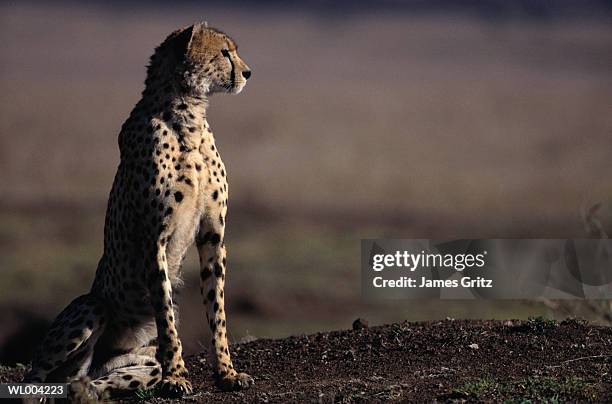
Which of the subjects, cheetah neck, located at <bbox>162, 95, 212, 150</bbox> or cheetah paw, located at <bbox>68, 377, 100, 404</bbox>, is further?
cheetah neck, located at <bbox>162, 95, 212, 150</bbox>

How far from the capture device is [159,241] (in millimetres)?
5879

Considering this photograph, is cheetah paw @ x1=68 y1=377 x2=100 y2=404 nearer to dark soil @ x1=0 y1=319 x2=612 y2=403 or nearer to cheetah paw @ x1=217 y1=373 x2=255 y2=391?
dark soil @ x1=0 y1=319 x2=612 y2=403

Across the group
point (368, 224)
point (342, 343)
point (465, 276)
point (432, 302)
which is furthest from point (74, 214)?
point (342, 343)

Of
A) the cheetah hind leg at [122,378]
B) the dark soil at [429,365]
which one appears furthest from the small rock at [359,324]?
the cheetah hind leg at [122,378]

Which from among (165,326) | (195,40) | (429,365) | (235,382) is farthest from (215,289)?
(195,40)

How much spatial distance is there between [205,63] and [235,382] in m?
1.41

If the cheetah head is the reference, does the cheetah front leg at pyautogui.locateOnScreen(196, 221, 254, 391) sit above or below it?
below

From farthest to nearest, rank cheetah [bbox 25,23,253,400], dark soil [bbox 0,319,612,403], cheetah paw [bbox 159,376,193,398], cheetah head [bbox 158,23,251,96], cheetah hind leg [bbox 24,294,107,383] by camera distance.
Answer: cheetah head [bbox 158,23,251,96], cheetah hind leg [bbox 24,294,107,383], cheetah [bbox 25,23,253,400], cheetah paw [bbox 159,376,193,398], dark soil [bbox 0,319,612,403]

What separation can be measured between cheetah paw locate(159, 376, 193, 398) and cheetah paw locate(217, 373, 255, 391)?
156 mm

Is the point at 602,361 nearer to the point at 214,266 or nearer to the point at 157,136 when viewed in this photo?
the point at 214,266

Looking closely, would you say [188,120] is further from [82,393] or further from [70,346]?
[82,393]

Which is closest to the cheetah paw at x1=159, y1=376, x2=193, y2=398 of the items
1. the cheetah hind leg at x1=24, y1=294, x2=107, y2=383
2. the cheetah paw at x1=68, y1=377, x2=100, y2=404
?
the cheetah paw at x1=68, y1=377, x2=100, y2=404

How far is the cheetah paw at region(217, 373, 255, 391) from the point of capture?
19.2ft

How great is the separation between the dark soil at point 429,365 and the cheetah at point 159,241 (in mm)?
240
